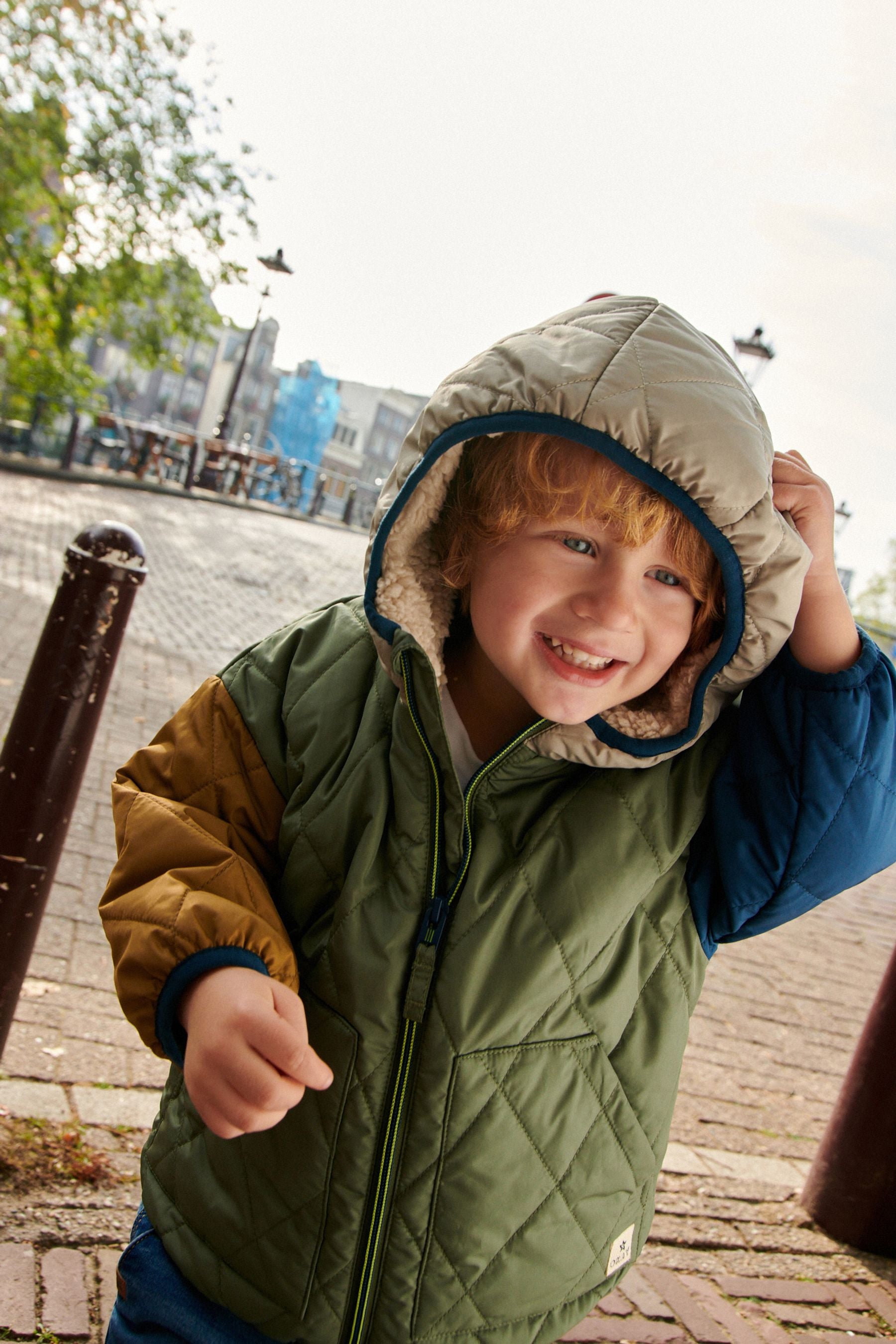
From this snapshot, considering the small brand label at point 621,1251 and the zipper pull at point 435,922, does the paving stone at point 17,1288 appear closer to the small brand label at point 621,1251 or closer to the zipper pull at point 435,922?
the small brand label at point 621,1251

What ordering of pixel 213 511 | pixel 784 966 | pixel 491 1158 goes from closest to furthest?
pixel 491 1158 < pixel 784 966 < pixel 213 511

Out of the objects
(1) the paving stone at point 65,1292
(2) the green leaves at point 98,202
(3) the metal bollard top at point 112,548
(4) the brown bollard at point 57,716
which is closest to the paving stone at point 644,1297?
(1) the paving stone at point 65,1292

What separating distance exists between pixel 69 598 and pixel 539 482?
51.9 inches

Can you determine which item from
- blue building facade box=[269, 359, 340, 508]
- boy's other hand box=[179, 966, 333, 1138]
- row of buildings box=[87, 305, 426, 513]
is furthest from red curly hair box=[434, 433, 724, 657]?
row of buildings box=[87, 305, 426, 513]

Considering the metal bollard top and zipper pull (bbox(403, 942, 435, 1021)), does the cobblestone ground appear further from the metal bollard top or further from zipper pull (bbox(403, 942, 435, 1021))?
the metal bollard top

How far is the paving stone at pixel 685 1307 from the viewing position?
2.50m

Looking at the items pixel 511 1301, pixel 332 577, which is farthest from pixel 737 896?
pixel 332 577

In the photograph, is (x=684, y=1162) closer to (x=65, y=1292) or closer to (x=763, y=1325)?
(x=763, y=1325)

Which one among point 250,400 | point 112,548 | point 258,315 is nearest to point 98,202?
point 258,315

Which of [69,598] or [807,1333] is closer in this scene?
[69,598]

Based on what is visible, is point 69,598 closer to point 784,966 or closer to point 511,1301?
point 511,1301

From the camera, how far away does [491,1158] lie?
1408 millimetres

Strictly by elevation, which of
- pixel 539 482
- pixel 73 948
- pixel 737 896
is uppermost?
pixel 539 482

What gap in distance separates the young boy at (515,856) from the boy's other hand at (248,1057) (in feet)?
0.04
